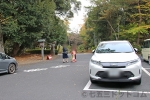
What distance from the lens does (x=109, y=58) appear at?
244 inches

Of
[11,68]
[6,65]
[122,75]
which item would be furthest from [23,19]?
[122,75]

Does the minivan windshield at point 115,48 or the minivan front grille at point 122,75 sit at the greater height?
the minivan windshield at point 115,48

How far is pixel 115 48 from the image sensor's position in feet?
24.4

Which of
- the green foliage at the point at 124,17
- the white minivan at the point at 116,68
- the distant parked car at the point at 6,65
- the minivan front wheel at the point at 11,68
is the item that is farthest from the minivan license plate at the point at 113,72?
the green foliage at the point at 124,17

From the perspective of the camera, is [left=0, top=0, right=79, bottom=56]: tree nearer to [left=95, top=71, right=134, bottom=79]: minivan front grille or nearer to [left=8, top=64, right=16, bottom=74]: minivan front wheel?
[left=8, top=64, right=16, bottom=74]: minivan front wheel

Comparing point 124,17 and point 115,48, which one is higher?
point 124,17

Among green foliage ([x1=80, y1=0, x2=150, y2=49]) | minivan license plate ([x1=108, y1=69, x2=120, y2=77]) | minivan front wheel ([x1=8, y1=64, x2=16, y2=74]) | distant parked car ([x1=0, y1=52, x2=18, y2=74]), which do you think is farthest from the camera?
green foliage ([x1=80, y1=0, x2=150, y2=49])

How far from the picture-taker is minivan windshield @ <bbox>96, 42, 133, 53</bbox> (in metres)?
7.22

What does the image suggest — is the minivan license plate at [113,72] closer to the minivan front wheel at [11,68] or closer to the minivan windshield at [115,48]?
the minivan windshield at [115,48]

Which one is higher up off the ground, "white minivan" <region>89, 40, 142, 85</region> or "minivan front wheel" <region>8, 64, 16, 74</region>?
"white minivan" <region>89, 40, 142, 85</region>

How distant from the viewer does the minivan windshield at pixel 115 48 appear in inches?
284

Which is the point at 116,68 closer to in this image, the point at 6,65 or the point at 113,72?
the point at 113,72

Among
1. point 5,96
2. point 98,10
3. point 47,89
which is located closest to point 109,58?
point 47,89

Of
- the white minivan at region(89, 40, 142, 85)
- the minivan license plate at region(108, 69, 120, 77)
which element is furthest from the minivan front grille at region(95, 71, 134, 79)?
the minivan license plate at region(108, 69, 120, 77)
